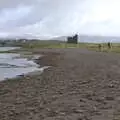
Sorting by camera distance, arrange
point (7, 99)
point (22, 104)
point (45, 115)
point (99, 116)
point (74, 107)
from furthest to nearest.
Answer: point (7, 99), point (22, 104), point (74, 107), point (45, 115), point (99, 116)

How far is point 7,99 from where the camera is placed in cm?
1499

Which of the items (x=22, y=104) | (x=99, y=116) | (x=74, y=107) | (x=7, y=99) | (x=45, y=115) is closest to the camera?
(x=99, y=116)

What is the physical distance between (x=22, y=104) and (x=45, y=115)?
290 cm

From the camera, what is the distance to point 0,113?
11414mm

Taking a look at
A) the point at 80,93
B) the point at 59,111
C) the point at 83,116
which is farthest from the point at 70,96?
the point at 83,116

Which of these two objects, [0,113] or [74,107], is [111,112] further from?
A: [0,113]

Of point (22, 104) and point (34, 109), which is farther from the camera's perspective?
point (22, 104)

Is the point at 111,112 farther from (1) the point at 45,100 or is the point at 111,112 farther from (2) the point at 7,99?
(2) the point at 7,99

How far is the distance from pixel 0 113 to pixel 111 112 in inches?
152

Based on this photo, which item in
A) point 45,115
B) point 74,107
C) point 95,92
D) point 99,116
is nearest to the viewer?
point 99,116

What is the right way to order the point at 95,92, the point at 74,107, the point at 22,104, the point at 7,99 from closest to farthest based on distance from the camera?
1. the point at 74,107
2. the point at 22,104
3. the point at 95,92
4. the point at 7,99

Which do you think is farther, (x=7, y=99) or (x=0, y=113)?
(x=7, y=99)

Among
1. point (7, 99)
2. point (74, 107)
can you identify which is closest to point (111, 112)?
point (74, 107)

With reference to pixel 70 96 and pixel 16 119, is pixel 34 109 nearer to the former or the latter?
pixel 16 119
